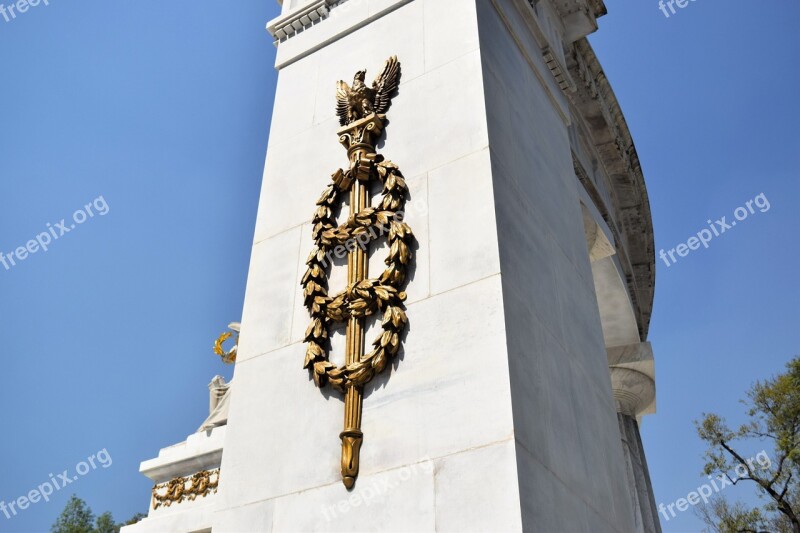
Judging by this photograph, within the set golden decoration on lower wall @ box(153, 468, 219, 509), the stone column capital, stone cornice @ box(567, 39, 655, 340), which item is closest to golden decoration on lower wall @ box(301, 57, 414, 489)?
golden decoration on lower wall @ box(153, 468, 219, 509)

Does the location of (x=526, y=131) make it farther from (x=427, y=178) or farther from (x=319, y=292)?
(x=319, y=292)

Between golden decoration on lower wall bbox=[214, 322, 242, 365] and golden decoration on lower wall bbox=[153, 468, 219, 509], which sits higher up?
golden decoration on lower wall bbox=[214, 322, 242, 365]

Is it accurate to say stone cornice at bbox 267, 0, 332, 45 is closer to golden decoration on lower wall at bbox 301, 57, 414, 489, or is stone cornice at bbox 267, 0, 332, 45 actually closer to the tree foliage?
golden decoration on lower wall at bbox 301, 57, 414, 489

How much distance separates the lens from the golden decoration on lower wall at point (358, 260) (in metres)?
7.87

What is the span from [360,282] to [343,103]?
3.30 metres

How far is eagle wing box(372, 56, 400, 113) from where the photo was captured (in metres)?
10.1

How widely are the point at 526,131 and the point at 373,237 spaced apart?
308 cm

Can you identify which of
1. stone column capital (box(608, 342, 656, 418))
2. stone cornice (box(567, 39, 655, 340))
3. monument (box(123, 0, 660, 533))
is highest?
stone cornice (box(567, 39, 655, 340))

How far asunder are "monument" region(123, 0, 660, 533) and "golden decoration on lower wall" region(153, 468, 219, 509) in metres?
6.26

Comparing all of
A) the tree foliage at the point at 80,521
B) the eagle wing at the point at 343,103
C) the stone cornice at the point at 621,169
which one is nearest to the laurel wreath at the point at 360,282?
the eagle wing at the point at 343,103

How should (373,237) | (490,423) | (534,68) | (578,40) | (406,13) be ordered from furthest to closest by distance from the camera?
(578,40) < (534,68) < (406,13) < (373,237) < (490,423)

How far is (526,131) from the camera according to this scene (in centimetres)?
1034

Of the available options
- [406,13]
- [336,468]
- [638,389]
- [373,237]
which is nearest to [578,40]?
[406,13]

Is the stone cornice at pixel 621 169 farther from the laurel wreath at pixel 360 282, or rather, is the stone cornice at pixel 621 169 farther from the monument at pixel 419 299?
the laurel wreath at pixel 360 282
